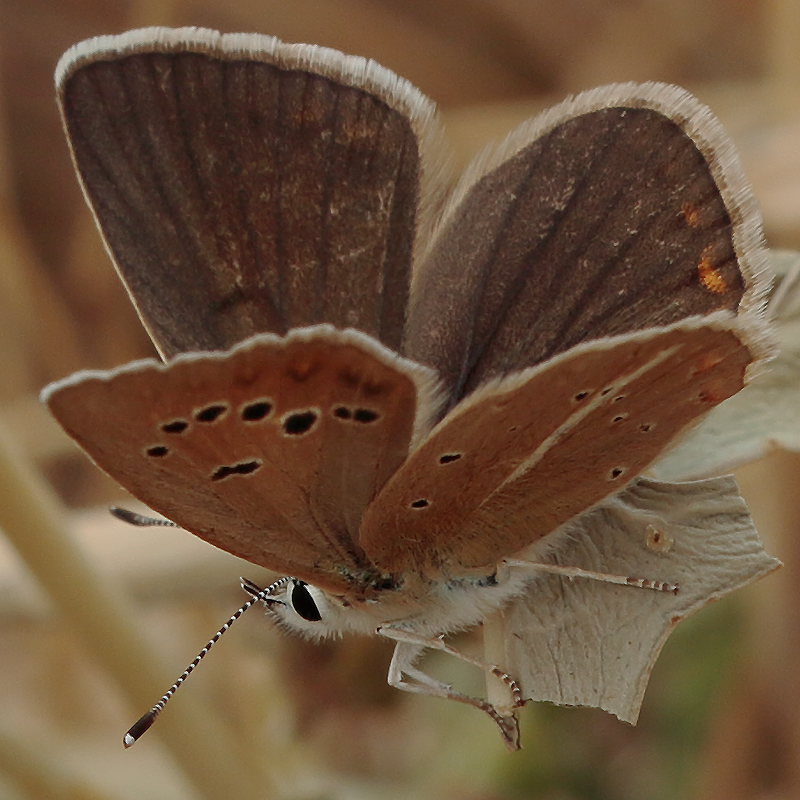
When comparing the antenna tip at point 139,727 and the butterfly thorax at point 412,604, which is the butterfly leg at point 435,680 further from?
the antenna tip at point 139,727

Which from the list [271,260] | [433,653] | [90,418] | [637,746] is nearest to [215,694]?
[433,653]

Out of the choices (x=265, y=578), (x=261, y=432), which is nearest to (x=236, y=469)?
(x=261, y=432)

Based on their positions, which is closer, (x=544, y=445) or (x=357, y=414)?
(x=357, y=414)

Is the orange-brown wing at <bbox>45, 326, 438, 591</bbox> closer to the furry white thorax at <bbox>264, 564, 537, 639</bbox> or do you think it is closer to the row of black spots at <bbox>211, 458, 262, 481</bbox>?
the row of black spots at <bbox>211, 458, 262, 481</bbox>

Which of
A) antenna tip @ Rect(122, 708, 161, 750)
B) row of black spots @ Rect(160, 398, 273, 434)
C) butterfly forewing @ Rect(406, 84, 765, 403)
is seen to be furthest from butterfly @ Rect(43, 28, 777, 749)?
antenna tip @ Rect(122, 708, 161, 750)

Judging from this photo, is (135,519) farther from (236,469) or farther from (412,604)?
(236,469)

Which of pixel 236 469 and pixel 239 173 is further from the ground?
pixel 239 173

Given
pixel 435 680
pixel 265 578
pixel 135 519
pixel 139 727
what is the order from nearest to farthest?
pixel 139 727 < pixel 435 680 < pixel 135 519 < pixel 265 578

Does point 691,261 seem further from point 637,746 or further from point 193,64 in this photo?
point 637,746
